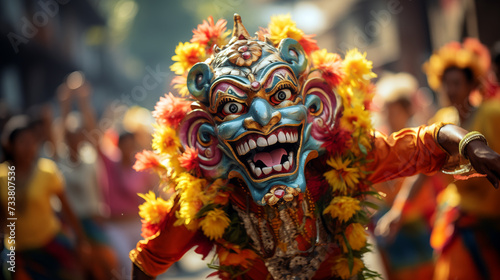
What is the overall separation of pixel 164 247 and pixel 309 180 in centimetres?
78

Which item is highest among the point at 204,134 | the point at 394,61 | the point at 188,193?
the point at 394,61

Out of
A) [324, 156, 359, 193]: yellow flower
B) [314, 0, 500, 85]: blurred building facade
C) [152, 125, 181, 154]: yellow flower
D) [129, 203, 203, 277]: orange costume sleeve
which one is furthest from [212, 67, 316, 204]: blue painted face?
[314, 0, 500, 85]: blurred building facade

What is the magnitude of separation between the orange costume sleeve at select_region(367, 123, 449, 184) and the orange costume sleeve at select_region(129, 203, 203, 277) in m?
0.94

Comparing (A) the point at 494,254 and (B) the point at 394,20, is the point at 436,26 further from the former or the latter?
(A) the point at 494,254

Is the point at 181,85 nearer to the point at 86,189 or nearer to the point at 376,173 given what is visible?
the point at 376,173

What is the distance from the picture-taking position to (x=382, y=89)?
553 cm

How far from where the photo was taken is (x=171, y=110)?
8.47ft

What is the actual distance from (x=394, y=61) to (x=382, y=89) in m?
9.74

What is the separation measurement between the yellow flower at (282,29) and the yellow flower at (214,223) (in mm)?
893

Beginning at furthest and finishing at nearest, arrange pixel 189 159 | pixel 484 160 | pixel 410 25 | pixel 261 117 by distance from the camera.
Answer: pixel 410 25 < pixel 189 159 < pixel 261 117 < pixel 484 160

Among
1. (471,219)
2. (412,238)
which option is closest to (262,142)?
(471,219)

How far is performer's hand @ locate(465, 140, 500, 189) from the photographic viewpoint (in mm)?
2008

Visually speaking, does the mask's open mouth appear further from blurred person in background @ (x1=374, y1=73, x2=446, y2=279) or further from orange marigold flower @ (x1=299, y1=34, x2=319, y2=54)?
blurred person in background @ (x1=374, y1=73, x2=446, y2=279)

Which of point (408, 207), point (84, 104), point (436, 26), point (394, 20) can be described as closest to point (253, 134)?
point (408, 207)
